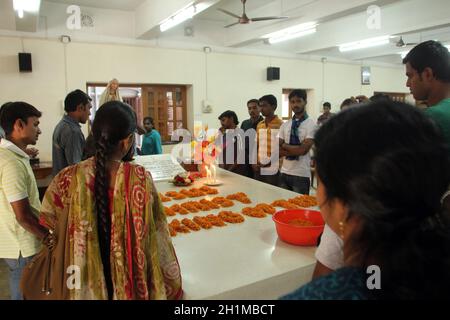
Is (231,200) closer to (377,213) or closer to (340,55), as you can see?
(377,213)

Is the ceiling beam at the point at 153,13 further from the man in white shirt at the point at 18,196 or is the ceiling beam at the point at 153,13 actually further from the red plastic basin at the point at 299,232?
the red plastic basin at the point at 299,232

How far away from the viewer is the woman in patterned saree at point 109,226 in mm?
1031

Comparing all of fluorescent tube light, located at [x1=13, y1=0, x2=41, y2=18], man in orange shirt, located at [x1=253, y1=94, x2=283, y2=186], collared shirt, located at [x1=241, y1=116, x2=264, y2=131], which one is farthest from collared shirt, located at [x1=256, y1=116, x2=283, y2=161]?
fluorescent tube light, located at [x1=13, y1=0, x2=41, y2=18]

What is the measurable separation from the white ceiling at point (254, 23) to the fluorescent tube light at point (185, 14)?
7 centimetres

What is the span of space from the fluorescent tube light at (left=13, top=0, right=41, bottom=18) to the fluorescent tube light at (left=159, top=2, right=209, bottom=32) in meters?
1.63

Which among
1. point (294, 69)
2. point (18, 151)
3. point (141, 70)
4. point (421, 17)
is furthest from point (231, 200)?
point (294, 69)

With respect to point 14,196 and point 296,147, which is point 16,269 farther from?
point 296,147

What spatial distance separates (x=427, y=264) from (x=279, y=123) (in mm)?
3127

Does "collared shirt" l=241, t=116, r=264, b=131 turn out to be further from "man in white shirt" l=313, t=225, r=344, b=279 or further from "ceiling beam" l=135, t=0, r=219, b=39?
"man in white shirt" l=313, t=225, r=344, b=279

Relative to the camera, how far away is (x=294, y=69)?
761 cm

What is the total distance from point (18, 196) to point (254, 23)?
17.4 ft

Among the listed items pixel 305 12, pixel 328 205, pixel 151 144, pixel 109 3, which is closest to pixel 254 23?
pixel 305 12

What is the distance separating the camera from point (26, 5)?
3.95 meters

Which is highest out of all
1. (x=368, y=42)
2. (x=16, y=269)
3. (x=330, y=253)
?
(x=368, y=42)
